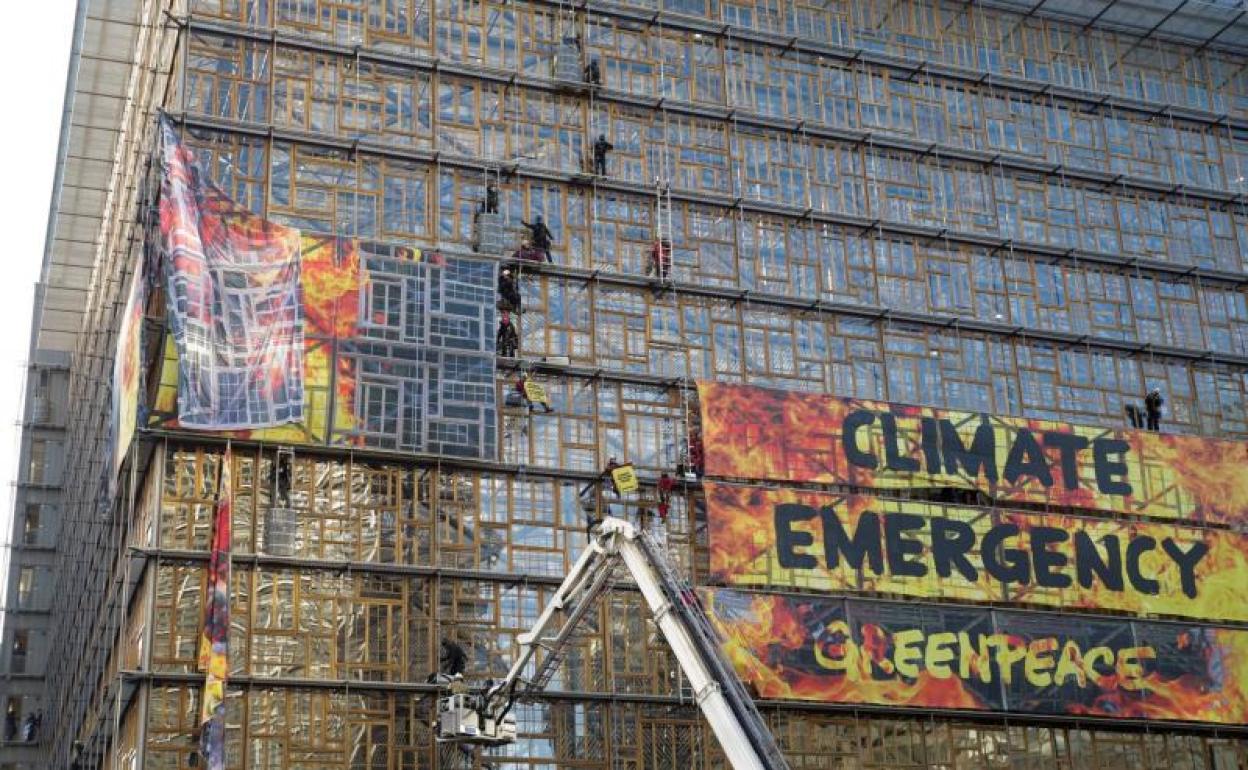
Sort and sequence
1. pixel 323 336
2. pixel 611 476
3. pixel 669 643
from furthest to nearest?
pixel 611 476 < pixel 323 336 < pixel 669 643

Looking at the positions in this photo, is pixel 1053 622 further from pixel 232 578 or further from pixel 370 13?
pixel 370 13

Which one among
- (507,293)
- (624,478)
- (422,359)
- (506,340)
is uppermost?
(507,293)

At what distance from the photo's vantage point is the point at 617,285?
44750 millimetres

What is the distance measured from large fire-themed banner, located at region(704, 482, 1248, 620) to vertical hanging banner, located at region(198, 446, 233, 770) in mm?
11344

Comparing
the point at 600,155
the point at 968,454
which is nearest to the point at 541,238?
the point at 600,155

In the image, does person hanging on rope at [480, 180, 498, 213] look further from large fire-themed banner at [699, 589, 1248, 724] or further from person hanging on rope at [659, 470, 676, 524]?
large fire-themed banner at [699, 589, 1248, 724]

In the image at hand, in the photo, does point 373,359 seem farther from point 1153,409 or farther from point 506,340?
point 1153,409

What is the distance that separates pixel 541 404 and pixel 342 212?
21.7 ft

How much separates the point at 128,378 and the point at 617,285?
1203 cm

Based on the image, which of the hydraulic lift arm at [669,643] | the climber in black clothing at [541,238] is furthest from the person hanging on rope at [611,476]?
the climber in black clothing at [541,238]

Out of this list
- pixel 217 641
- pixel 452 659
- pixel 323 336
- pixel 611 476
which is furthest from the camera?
pixel 611 476

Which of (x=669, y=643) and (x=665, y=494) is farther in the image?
(x=665, y=494)

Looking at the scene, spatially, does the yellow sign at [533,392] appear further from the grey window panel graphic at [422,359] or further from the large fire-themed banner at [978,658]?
the large fire-themed banner at [978,658]

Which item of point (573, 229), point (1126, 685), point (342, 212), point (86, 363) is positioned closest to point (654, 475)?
point (573, 229)
